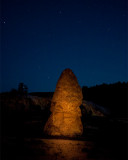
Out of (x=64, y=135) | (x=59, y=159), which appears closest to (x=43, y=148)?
(x=59, y=159)

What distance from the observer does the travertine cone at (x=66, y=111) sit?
20.9ft

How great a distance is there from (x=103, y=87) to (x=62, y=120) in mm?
24057

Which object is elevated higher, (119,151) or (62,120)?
(62,120)

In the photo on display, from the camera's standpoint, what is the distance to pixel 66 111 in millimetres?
6520

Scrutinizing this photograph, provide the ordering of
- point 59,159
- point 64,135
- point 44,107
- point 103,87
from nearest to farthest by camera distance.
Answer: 1. point 59,159
2. point 64,135
3. point 44,107
4. point 103,87

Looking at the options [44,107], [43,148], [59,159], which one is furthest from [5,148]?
[44,107]

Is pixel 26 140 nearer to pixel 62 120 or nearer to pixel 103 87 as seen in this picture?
pixel 62 120

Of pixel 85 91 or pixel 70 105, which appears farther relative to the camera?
pixel 85 91

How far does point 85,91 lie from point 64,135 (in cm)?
2500

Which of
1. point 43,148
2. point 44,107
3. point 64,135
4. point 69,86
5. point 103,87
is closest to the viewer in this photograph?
point 43,148

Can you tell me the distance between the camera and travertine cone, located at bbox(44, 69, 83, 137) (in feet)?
20.9

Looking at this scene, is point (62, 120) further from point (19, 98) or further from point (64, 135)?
point (19, 98)

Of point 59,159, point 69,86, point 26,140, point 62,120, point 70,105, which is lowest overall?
point 59,159

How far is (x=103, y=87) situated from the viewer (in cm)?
2905
